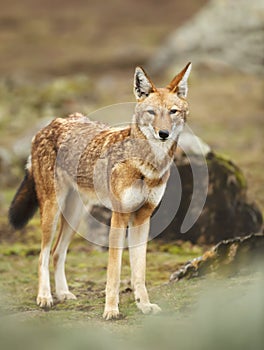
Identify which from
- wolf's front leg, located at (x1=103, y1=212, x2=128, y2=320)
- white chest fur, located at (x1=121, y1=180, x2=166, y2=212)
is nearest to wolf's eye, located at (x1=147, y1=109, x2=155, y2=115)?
white chest fur, located at (x1=121, y1=180, x2=166, y2=212)

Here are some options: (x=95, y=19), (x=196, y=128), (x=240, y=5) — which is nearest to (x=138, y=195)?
(x=196, y=128)

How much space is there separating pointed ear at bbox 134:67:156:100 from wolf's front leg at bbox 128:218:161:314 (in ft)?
3.45

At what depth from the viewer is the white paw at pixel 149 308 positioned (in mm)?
5997

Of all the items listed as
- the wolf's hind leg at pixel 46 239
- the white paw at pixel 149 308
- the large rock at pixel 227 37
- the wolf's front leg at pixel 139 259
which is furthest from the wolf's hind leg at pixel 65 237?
the large rock at pixel 227 37

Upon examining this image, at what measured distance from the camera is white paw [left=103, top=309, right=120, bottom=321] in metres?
5.87

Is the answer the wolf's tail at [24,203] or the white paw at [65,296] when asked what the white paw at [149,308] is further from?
the wolf's tail at [24,203]

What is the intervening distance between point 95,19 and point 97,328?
955 inches

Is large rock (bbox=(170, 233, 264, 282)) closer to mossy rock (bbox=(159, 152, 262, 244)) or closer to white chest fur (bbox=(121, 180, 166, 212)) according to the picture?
white chest fur (bbox=(121, 180, 166, 212))

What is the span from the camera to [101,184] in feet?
20.5

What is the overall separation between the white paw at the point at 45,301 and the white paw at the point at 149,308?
86cm

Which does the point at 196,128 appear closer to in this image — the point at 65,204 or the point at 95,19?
the point at 65,204

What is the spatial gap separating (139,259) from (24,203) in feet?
4.71

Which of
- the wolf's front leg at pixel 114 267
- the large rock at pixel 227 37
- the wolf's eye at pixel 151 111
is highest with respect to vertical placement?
the large rock at pixel 227 37

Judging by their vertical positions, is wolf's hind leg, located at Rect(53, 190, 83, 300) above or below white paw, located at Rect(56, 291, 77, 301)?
above
